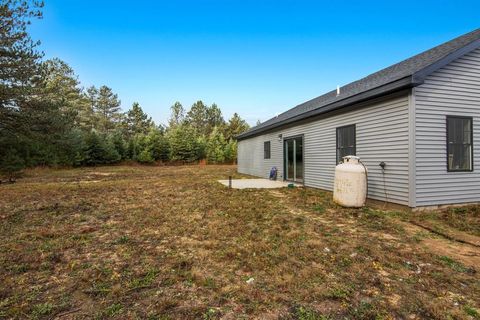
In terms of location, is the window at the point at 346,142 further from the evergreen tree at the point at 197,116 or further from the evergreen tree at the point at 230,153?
the evergreen tree at the point at 197,116

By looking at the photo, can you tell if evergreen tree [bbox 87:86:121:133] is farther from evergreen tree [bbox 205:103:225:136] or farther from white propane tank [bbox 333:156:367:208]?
white propane tank [bbox 333:156:367:208]

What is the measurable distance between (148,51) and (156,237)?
535 inches

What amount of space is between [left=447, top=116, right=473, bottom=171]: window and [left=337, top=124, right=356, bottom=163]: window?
6.58 ft

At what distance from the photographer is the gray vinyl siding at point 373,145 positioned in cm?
516

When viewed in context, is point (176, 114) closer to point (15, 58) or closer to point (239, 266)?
point (15, 58)

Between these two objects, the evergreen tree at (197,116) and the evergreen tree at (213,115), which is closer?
the evergreen tree at (197,116)

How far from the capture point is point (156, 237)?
12.4ft

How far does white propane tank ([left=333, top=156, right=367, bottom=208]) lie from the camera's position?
5.43 meters

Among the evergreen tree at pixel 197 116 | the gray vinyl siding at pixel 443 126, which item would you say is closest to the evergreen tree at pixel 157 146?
the evergreen tree at pixel 197 116

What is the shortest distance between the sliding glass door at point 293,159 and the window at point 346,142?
2282mm

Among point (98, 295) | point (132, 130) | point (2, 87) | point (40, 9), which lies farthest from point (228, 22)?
point (132, 130)

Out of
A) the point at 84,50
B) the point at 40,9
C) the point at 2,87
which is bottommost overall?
the point at 2,87

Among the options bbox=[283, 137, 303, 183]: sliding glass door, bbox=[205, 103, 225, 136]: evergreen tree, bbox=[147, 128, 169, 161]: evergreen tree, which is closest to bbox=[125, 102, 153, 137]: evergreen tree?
bbox=[205, 103, 225, 136]: evergreen tree

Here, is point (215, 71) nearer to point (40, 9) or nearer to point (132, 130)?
point (40, 9)
